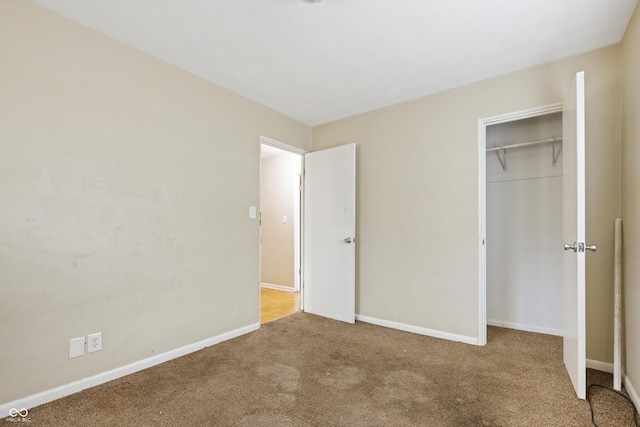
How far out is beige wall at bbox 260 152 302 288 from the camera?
5117 millimetres

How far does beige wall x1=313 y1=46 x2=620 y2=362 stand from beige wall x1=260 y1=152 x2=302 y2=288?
57.4 inches

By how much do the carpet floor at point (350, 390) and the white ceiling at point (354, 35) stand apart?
91.9 inches

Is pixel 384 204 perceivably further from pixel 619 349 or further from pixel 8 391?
pixel 8 391

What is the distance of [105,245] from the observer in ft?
7.01

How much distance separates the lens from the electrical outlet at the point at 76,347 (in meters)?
1.98

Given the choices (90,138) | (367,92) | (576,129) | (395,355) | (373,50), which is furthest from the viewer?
(367,92)

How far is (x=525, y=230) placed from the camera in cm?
321

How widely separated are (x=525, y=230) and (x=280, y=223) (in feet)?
11.2

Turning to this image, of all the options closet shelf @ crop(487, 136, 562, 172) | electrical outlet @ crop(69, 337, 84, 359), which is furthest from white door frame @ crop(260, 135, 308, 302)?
electrical outlet @ crop(69, 337, 84, 359)

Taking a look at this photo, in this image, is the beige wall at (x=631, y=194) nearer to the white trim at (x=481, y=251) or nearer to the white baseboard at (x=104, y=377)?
the white trim at (x=481, y=251)

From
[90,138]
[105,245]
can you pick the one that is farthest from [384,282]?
[90,138]

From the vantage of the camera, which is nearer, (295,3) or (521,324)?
(295,3)


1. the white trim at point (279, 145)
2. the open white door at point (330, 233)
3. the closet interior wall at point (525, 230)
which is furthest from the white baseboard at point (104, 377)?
the closet interior wall at point (525, 230)

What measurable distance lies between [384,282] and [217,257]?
172cm
